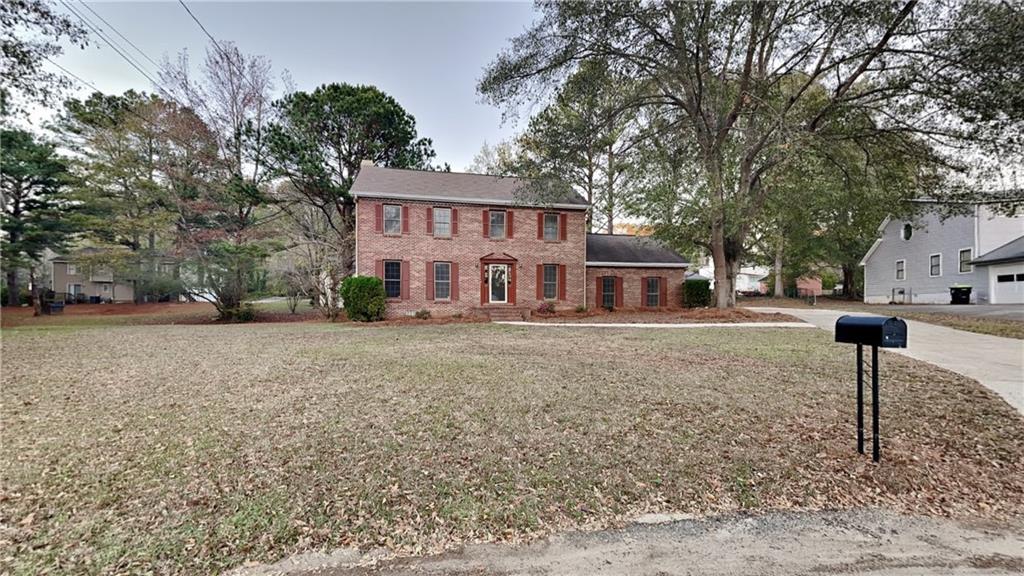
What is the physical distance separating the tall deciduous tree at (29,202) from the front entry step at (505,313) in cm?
1457

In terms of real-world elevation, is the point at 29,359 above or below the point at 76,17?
below

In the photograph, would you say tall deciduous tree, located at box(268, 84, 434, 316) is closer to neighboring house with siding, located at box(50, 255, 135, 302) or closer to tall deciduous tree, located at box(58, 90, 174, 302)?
tall deciduous tree, located at box(58, 90, 174, 302)

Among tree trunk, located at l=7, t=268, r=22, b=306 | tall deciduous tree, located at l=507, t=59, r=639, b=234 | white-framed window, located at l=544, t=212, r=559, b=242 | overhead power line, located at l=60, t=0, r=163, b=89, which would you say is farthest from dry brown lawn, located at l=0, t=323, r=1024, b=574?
tree trunk, located at l=7, t=268, r=22, b=306

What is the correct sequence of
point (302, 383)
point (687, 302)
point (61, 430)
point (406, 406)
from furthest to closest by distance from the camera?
point (687, 302), point (302, 383), point (406, 406), point (61, 430)

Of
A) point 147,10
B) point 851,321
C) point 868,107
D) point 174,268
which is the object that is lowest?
point 851,321

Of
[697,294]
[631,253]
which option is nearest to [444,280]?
[631,253]

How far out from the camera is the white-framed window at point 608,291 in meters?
18.4

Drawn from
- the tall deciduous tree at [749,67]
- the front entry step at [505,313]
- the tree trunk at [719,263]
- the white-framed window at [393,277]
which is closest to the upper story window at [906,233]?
the tall deciduous tree at [749,67]

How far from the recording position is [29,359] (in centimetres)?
735

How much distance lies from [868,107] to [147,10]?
18750mm

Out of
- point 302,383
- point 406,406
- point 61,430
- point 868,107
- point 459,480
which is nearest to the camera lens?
point 459,480

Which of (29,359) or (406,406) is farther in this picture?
(29,359)

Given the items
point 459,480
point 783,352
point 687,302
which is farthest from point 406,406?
point 687,302

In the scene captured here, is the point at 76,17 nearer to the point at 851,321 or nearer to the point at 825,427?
the point at 851,321
